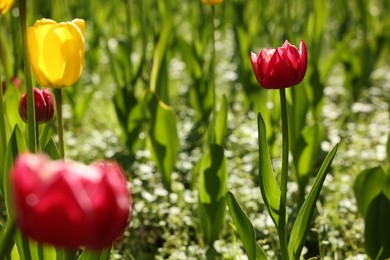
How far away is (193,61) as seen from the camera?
3.18 m

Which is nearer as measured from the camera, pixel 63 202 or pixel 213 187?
pixel 63 202

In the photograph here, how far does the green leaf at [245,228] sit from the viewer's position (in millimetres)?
1566

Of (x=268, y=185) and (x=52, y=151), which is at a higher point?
→ (x=52, y=151)

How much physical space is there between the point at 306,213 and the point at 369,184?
1.35 ft

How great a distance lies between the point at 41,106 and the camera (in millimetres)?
1659

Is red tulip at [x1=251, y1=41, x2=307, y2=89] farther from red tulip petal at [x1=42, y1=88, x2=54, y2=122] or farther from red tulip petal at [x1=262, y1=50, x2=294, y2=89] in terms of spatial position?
red tulip petal at [x1=42, y1=88, x2=54, y2=122]

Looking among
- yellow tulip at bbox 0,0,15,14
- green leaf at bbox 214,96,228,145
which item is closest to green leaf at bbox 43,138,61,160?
yellow tulip at bbox 0,0,15,14

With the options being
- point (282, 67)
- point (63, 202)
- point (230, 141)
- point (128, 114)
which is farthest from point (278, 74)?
point (230, 141)

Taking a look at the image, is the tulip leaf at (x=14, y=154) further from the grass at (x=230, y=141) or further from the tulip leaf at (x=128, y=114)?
the tulip leaf at (x=128, y=114)

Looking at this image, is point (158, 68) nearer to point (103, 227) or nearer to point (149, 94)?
point (149, 94)

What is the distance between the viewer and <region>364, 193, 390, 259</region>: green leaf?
6.00 feet

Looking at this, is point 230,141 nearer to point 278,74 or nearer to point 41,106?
point 41,106

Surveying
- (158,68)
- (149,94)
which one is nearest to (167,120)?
(149,94)

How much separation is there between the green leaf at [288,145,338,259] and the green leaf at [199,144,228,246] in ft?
1.37
